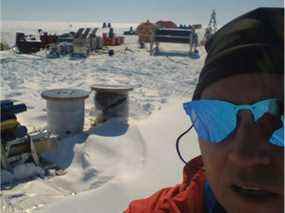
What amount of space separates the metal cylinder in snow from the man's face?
423cm

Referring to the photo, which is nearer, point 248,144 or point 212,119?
point 248,144

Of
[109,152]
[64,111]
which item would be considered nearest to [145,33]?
[64,111]

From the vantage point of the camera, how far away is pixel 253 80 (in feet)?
3.36

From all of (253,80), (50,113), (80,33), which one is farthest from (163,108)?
(80,33)

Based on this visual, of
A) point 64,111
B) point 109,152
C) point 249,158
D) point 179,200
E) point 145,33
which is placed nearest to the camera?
point 249,158

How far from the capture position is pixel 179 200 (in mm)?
1210

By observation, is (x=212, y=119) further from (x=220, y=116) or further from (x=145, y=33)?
(x=145, y=33)

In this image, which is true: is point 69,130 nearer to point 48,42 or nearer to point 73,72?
point 73,72

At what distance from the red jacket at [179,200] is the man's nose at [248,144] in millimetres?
273

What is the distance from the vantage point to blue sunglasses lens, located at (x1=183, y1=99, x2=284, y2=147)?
3.19 feet

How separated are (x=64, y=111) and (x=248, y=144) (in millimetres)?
4390

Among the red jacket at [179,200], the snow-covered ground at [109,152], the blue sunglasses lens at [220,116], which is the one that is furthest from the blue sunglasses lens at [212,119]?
the snow-covered ground at [109,152]

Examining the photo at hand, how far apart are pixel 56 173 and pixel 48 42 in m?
13.0

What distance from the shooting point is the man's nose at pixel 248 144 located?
94 cm
